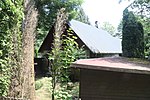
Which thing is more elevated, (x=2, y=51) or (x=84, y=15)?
(x=84, y=15)

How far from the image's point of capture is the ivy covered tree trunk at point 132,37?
492 inches

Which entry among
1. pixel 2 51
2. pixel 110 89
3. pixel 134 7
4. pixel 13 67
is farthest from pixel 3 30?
pixel 134 7

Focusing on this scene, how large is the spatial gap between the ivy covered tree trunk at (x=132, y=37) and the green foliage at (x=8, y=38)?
6.54 metres

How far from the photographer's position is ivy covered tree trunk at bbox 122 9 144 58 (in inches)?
492

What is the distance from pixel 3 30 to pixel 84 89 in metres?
3.71

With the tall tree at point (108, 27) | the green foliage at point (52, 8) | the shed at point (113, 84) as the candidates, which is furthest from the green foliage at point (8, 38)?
the tall tree at point (108, 27)

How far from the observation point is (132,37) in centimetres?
1273

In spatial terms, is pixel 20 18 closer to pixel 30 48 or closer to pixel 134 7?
pixel 30 48

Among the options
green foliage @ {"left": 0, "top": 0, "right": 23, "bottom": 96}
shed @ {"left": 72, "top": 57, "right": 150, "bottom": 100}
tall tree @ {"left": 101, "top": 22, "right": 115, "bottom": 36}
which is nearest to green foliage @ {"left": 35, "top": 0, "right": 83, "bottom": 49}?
green foliage @ {"left": 0, "top": 0, "right": 23, "bottom": 96}

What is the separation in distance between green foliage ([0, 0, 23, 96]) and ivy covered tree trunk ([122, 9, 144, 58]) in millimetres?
6538

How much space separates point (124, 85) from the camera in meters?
6.46

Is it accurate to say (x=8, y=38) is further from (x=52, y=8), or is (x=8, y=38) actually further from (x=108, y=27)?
(x=108, y=27)

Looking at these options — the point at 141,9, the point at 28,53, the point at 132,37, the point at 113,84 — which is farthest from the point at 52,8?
the point at 113,84

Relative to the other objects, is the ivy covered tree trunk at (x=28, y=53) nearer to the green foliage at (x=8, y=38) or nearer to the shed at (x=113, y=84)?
the green foliage at (x=8, y=38)
